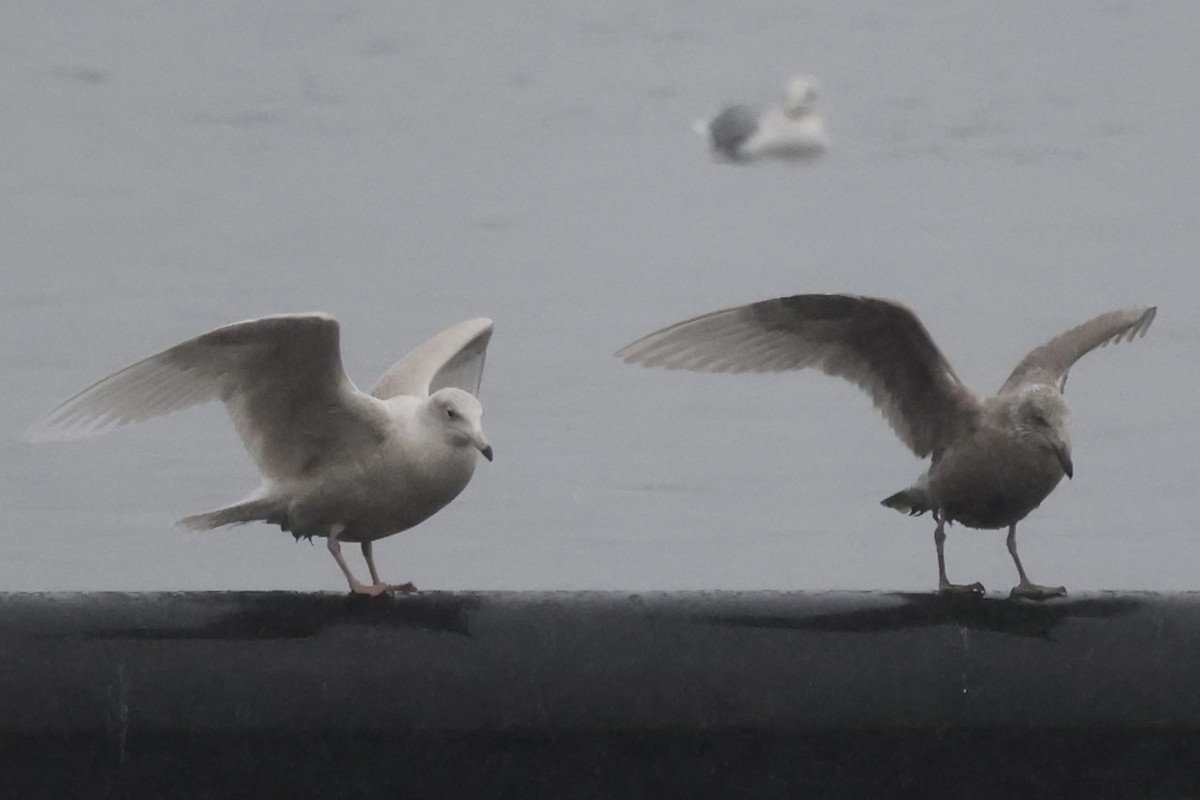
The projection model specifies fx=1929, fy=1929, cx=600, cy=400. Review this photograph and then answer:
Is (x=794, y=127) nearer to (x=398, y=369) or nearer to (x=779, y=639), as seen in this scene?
(x=398, y=369)

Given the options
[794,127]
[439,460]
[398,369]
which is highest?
[794,127]

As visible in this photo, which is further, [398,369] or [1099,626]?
[398,369]

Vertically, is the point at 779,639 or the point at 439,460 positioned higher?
the point at 439,460

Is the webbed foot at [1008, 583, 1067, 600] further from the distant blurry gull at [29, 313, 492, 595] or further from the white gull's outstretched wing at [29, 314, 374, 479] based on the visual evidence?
the white gull's outstretched wing at [29, 314, 374, 479]

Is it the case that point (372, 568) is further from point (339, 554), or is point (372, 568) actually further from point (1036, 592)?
point (1036, 592)

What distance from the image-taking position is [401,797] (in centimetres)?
390

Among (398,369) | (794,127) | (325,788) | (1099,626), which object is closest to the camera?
(325,788)

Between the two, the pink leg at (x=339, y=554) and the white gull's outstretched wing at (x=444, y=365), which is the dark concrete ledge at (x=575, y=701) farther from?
the white gull's outstretched wing at (x=444, y=365)

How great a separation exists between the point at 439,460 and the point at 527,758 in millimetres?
1560

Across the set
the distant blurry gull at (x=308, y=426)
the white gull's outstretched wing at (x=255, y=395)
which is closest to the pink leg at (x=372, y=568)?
the distant blurry gull at (x=308, y=426)

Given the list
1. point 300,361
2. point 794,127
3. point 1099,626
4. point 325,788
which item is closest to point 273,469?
point 300,361

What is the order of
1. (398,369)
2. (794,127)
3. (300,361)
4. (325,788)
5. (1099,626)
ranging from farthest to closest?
(794,127), (398,369), (300,361), (1099,626), (325,788)

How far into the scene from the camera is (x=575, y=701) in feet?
13.0

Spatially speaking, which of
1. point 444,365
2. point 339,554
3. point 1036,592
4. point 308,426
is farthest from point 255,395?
point 1036,592
